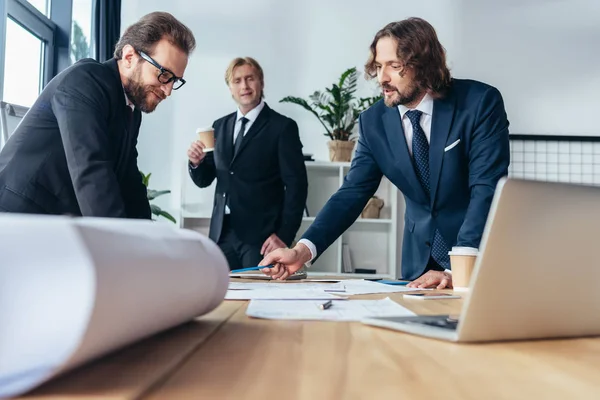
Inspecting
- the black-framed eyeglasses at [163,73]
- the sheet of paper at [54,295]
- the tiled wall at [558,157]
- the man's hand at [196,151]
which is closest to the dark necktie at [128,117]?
the black-framed eyeglasses at [163,73]

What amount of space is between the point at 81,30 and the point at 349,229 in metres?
2.44

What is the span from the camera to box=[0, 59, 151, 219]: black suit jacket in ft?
5.72

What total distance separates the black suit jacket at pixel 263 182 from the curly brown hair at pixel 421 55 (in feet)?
3.98

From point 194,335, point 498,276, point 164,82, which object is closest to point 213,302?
point 194,335

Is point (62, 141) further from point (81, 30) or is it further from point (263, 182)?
point (81, 30)

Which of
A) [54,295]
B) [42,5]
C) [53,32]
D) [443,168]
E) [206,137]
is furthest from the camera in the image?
[53,32]

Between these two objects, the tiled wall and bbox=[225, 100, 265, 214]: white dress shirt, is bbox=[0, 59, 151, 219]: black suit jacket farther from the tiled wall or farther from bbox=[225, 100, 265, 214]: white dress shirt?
the tiled wall

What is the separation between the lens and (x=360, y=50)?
5008 mm

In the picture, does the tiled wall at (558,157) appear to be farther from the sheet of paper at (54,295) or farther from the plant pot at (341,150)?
the sheet of paper at (54,295)

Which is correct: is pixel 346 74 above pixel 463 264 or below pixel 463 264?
above

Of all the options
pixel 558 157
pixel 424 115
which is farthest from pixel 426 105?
pixel 558 157

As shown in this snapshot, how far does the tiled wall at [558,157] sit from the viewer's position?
4.82 m

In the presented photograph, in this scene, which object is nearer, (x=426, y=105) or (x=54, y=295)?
(x=54, y=295)

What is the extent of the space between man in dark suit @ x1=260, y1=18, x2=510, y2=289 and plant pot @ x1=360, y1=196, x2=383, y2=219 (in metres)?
2.27
